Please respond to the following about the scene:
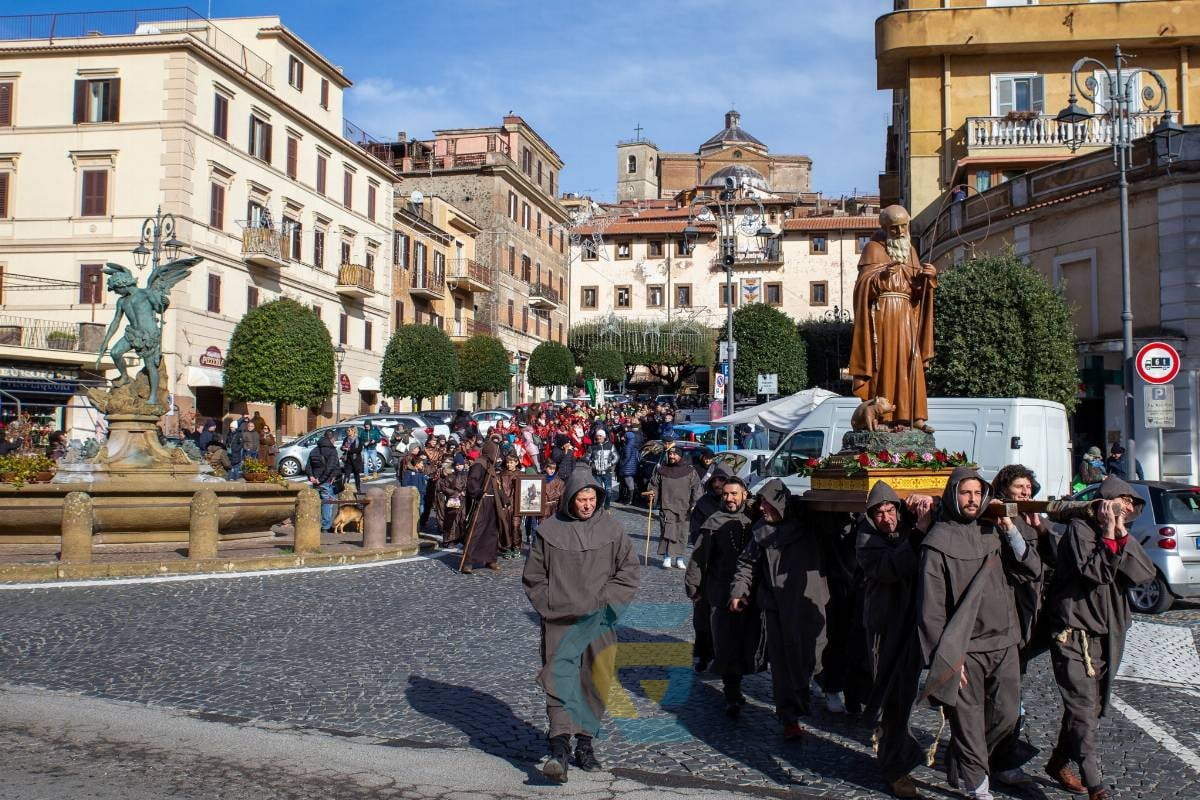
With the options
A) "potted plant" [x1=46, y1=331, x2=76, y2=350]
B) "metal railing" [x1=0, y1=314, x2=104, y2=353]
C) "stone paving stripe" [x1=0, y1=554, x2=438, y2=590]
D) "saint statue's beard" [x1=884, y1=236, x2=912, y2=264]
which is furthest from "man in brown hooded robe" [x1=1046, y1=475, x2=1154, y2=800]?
"potted plant" [x1=46, y1=331, x2=76, y2=350]

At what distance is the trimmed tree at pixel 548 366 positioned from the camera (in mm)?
62938

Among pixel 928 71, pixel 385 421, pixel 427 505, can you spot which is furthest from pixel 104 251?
pixel 928 71

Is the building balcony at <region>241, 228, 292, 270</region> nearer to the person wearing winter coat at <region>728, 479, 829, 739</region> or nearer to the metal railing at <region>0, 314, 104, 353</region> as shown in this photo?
the metal railing at <region>0, 314, 104, 353</region>

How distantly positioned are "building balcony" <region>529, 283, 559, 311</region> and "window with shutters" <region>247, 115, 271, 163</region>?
28.4 metres

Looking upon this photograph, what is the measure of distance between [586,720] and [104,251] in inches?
1346

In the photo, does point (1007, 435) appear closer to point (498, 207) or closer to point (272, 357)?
point (272, 357)

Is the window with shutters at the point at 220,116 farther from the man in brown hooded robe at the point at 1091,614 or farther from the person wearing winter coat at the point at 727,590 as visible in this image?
the man in brown hooded robe at the point at 1091,614

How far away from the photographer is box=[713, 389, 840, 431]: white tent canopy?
27.3 m

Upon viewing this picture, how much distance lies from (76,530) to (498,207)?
4979cm

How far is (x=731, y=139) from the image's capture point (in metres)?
111

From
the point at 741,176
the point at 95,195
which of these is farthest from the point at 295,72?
the point at 741,176

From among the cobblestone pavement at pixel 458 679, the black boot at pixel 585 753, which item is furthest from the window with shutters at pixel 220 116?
the black boot at pixel 585 753

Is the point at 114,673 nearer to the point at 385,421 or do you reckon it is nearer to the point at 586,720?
the point at 586,720

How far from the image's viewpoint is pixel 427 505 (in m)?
20.7
